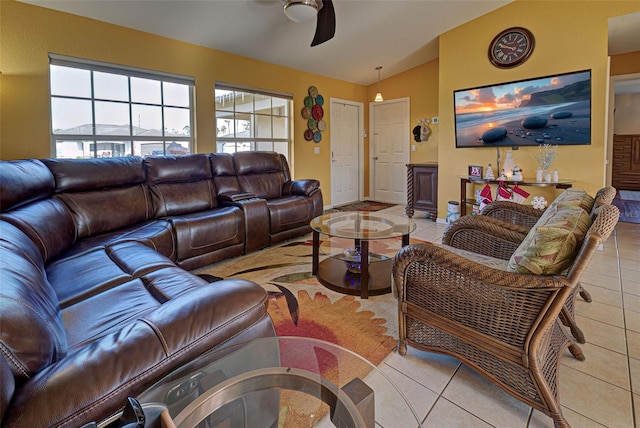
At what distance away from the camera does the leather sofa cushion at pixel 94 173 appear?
105 inches

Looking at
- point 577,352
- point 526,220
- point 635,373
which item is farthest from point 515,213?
point 635,373

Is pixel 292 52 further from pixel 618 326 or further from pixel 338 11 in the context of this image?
pixel 618 326

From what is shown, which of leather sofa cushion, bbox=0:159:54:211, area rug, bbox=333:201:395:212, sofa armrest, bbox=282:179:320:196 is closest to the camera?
leather sofa cushion, bbox=0:159:54:211

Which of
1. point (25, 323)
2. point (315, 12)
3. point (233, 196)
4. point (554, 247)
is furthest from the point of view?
point (233, 196)

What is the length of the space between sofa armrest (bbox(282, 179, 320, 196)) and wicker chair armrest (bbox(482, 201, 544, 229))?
2.10 m

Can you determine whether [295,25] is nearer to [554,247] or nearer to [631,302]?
[554,247]

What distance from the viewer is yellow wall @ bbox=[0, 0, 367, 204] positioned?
9.90 ft

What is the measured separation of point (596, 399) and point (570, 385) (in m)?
0.10

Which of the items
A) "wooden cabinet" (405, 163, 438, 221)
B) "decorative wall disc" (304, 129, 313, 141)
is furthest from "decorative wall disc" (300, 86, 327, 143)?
"wooden cabinet" (405, 163, 438, 221)

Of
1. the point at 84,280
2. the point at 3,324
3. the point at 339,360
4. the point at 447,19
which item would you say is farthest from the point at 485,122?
the point at 3,324

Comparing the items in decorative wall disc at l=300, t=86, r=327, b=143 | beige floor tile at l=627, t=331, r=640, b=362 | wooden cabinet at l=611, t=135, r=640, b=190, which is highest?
decorative wall disc at l=300, t=86, r=327, b=143

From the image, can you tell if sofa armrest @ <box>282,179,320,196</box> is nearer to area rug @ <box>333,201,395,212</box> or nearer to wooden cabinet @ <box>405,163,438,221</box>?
wooden cabinet @ <box>405,163,438,221</box>

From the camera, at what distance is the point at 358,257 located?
2.87m

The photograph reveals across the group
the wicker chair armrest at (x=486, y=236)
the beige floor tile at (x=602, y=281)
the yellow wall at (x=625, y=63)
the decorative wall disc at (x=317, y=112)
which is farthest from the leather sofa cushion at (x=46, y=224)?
the yellow wall at (x=625, y=63)
